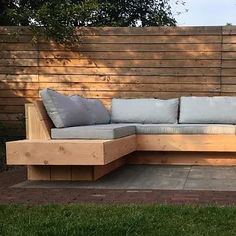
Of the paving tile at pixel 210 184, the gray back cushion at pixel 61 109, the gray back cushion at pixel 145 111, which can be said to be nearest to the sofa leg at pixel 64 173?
the gray back cushion at pixel 61 109

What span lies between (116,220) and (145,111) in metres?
3.75

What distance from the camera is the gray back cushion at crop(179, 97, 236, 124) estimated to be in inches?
254

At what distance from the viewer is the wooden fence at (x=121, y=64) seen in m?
7.27

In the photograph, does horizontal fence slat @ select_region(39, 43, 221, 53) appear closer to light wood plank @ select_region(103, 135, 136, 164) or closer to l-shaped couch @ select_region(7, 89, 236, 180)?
l-shaped couch @ select_region(7, 89, 236, 180)

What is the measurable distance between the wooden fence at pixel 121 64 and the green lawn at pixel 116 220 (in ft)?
13.3

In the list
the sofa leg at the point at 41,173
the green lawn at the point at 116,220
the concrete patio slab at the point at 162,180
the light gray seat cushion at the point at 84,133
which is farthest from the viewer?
the sofa leg at the point at 41,173

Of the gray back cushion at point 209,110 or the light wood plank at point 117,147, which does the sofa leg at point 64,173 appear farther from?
the gray back cushion at point 209,110

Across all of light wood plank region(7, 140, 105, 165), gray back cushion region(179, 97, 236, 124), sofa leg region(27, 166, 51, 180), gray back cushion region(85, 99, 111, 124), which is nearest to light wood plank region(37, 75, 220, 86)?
gray back cushion region(179, 97, 236, 124)

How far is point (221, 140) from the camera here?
5.73m

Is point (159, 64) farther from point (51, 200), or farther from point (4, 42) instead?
point (51, 200)

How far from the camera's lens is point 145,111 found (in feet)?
22.2

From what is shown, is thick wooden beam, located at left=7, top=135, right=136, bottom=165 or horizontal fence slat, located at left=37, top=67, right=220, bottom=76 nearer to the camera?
thick wooden beam, located at left=7, top=135, right=136, bottom=165

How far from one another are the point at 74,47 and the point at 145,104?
5.13 ft

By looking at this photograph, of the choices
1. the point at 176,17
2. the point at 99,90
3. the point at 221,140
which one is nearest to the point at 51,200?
the point at 221,140
